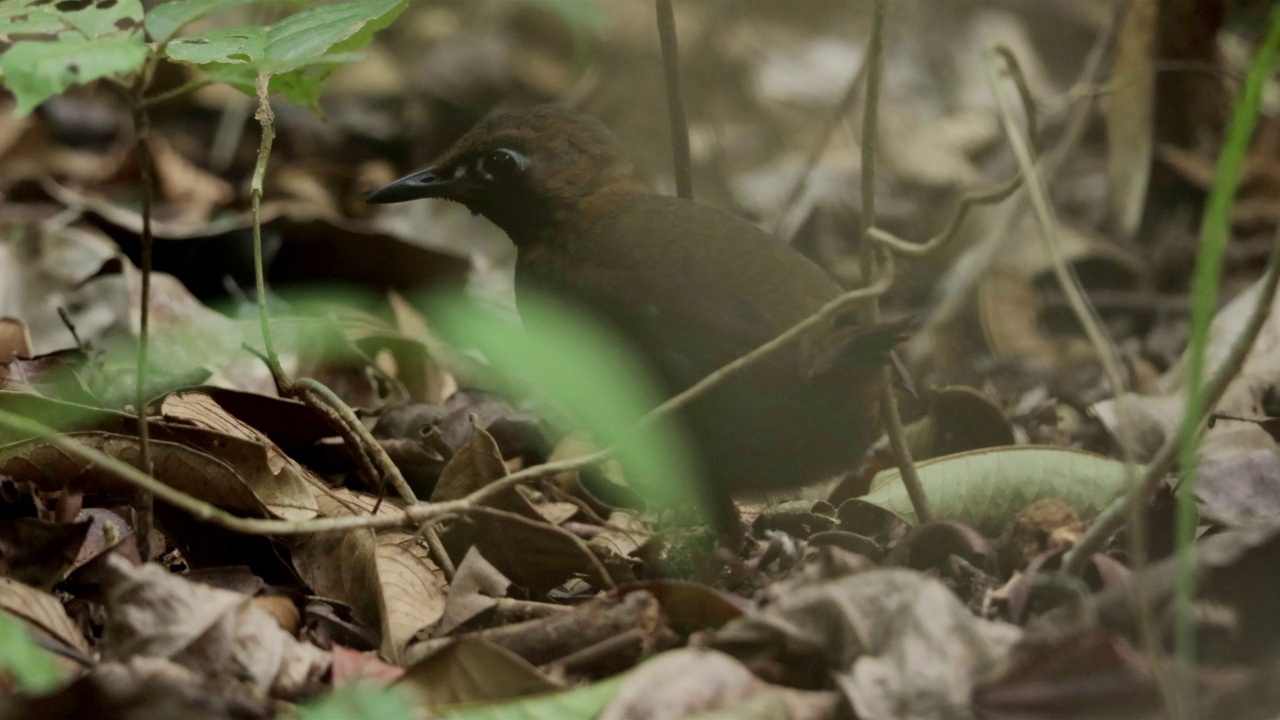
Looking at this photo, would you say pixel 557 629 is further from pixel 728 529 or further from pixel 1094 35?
pixel 1094 35

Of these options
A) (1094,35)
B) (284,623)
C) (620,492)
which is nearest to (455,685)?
(284,623)

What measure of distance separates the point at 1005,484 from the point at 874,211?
73cm

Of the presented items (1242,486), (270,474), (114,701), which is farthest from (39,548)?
(1242,486)

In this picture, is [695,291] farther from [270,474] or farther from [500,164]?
[270,474]

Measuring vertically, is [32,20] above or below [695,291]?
above

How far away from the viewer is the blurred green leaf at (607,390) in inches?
132

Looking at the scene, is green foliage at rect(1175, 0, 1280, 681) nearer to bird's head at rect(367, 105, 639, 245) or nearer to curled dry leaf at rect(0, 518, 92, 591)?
curled dry leaf at rect(0, 518, 92, 591)

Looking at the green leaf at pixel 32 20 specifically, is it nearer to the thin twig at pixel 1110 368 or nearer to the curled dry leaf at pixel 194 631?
the curled dry leaf at pixel 194 631

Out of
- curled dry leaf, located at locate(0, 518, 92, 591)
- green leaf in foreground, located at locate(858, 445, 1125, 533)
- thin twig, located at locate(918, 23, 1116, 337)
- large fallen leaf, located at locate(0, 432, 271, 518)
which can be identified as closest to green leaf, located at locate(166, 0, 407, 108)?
large fallen leaf, located at locate(0, 432, 271, 518)

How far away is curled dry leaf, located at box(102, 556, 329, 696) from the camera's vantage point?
6.86ft

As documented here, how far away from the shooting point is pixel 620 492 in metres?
3.65

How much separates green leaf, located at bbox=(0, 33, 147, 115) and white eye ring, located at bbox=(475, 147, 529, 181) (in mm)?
1700

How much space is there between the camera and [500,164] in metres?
3.63

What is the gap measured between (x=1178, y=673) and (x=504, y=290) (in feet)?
11.3
